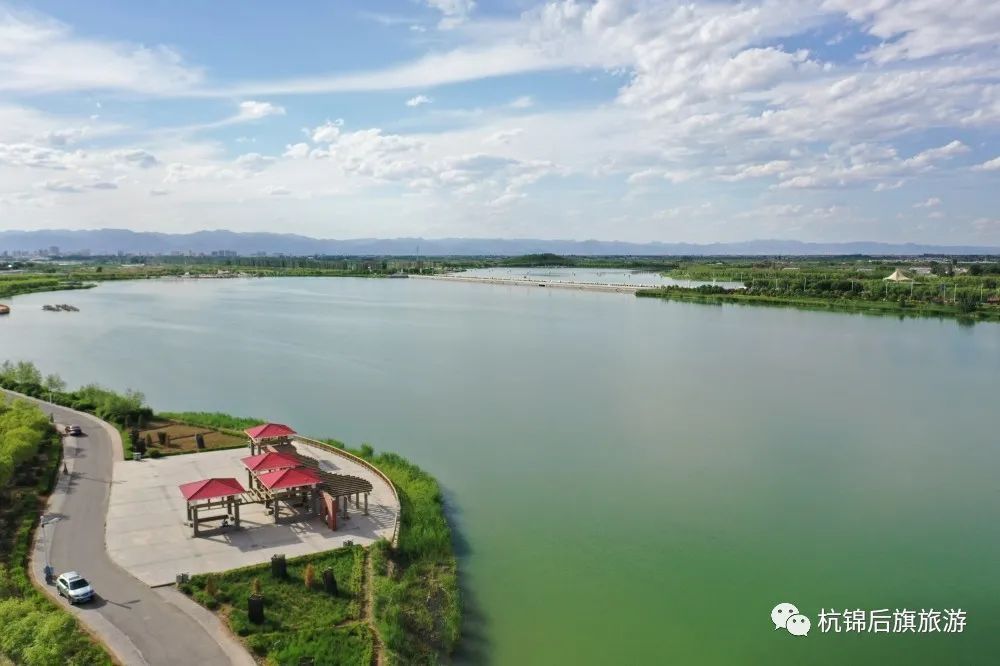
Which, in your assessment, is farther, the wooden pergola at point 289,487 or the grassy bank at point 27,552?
the wooden pergola at point 289,487

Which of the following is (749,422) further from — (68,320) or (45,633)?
(68,320)

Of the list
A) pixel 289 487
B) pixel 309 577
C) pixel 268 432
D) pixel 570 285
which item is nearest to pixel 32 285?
pixel 570 285

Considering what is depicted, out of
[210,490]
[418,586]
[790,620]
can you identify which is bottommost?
[790,620]

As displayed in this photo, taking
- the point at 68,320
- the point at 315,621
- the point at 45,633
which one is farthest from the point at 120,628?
the point at 68,320

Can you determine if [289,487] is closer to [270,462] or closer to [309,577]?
[270,462]

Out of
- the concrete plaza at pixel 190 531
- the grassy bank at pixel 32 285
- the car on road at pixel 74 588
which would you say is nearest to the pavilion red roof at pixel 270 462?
the concrete plaza at pixel 190 531

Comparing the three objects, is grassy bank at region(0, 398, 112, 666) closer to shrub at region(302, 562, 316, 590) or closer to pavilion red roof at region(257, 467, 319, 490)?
shrub at region(302, 562, 316, 590)

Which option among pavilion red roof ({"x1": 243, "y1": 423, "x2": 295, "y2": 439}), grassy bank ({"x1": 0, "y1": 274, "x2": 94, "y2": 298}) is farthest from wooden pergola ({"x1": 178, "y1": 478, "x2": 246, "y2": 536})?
grassy bank ({"x1": 0, "y1": 274, "x2": 94, "y2": 298})

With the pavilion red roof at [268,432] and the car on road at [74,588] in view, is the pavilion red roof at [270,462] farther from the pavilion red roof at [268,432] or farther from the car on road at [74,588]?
the car on road at [74,588]
